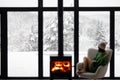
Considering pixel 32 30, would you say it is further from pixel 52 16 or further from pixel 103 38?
pixel 103 38

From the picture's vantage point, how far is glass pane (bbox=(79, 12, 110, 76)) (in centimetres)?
843

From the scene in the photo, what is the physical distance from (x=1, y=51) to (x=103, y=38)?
3215 millimetres

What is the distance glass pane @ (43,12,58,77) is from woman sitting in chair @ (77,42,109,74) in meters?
1.50

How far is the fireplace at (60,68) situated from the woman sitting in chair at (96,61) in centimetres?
34

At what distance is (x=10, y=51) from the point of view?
8469 millimetres

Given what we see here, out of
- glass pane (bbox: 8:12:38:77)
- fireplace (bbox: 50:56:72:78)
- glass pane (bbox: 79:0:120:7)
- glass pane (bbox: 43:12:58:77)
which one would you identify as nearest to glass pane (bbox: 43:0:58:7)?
glass pane (bbox: 43:12:58:77)

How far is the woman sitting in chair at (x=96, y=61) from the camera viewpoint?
7.02m

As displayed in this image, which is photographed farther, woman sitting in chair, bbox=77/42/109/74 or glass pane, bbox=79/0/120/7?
glass pane, bbox=79/0/120/7

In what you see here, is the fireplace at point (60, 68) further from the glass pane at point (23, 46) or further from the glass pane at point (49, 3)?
the glass pane at point (49, 3)

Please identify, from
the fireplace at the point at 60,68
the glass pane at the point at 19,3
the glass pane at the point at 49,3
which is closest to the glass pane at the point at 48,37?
the glass pane at the point at 49,3

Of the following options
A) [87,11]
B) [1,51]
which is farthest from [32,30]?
[87,11]

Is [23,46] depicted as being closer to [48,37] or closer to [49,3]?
[48,37]

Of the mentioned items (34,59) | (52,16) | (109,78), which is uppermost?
(52,16)

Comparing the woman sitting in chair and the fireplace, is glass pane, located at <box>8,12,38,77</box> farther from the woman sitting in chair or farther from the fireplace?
Answer: the woman sitting in chair
